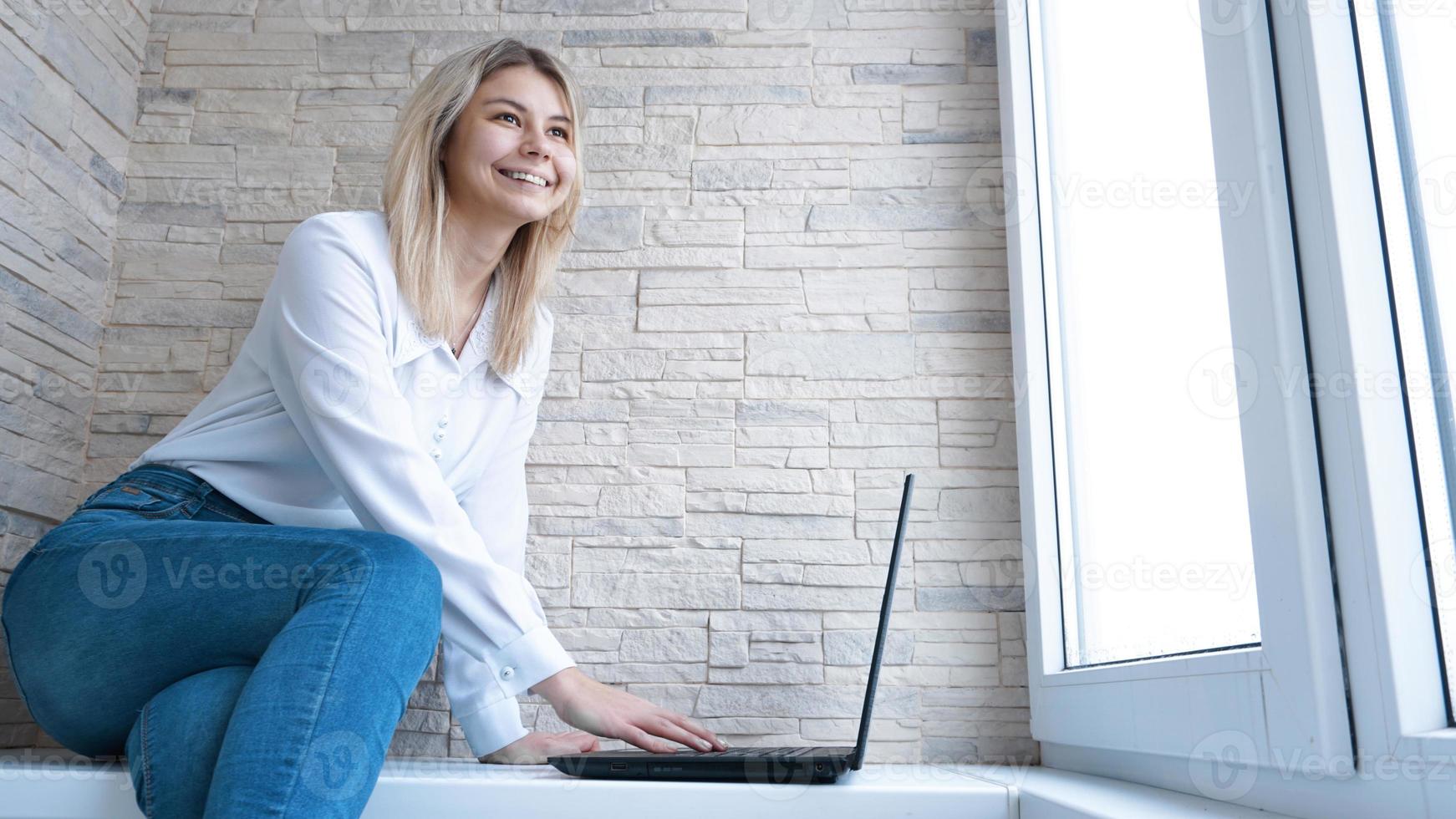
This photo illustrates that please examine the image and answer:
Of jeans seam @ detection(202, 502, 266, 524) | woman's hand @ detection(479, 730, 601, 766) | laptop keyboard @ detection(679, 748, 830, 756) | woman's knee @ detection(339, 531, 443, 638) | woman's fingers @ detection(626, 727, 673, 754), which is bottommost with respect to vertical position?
woman's hand @ detection(479, 730, 601, 766)

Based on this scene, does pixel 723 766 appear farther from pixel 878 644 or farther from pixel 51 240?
pixel 51 240

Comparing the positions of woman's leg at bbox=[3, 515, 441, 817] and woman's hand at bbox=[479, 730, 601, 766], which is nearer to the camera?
woman's leg at bbox=[3, 515, 441, 817]

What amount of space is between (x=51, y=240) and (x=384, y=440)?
28.7 inches

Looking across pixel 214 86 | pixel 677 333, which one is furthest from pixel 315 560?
pixel 214 86

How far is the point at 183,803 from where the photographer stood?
0.81 meters

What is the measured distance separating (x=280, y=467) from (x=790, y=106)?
872 mm

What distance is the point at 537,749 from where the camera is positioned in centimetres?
117

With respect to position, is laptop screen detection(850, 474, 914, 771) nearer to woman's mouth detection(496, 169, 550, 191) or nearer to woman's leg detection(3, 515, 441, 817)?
woman's leg detection(3, 515, 441, 817)

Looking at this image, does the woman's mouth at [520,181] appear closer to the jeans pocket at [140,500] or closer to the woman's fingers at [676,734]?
the jeans pocket at [140,500]

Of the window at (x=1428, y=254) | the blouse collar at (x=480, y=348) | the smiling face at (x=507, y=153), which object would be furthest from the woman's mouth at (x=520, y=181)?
the window at (x=1428, y=254)

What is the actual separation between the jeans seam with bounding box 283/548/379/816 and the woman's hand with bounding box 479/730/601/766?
35cm

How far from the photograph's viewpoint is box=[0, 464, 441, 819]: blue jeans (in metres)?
0.76

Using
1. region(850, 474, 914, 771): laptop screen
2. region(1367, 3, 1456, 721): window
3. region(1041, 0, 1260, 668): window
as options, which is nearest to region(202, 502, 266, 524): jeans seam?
region(850, 474, 914, 771): laptop screen

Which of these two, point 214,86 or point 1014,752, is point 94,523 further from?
point 1014,752
